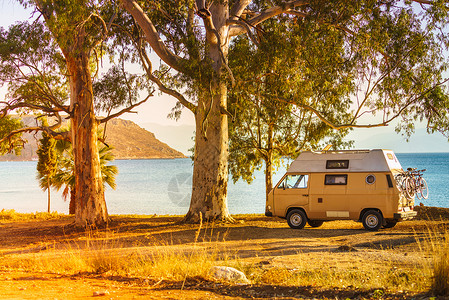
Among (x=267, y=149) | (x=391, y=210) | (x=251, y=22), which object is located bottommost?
(x=391, y=210)

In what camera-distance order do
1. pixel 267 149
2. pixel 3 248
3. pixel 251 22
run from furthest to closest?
pixel 267 149, pixel 251 22, pixel 3 248

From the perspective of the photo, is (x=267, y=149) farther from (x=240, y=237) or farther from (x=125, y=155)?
(x=125, y=155)

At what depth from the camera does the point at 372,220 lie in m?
16.6

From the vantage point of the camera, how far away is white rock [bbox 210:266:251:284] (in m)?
8.71

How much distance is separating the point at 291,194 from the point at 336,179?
1.58m

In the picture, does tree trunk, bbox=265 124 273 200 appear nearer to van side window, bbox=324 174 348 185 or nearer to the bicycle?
van side window, bbox=324 174 348 185

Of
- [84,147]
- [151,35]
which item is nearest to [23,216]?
[84,147]

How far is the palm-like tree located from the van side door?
14.0 metres

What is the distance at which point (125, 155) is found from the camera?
152250 mm

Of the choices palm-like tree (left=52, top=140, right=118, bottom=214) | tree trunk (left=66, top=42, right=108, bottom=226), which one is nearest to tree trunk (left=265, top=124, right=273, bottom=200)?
tree trunk (left=66, top=42, right=108, bottom=226)

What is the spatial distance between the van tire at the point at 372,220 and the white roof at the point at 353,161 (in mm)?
1371

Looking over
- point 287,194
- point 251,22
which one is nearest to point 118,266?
point 287,194

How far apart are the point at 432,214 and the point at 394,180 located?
583 centimetres

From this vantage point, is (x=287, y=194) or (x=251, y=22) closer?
(x=287, y=194)
